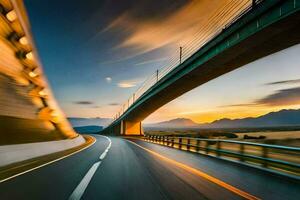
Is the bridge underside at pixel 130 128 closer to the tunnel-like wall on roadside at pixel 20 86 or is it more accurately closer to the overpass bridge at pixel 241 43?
the overpass bridge at pixel 241 43

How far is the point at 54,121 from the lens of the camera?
95.2ft

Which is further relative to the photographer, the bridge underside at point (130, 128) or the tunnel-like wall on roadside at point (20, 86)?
the bridge underside at point (130, 128)

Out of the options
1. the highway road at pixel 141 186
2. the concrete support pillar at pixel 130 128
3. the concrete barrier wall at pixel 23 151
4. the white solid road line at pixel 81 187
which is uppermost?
the concrete support pillar at pixel 130 128

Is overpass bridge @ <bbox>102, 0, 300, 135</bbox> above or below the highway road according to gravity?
above

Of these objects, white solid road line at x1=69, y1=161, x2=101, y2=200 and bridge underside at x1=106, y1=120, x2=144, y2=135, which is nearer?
white solid road line at x1=69, y1=161, x2=101, y2=200

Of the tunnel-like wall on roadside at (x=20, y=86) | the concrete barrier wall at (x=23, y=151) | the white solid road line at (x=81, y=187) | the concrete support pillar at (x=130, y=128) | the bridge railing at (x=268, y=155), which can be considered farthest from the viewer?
the concrete support pillar at (x=130, y=128)

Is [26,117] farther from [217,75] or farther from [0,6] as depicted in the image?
[217,75]

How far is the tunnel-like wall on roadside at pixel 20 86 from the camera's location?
17797 mm

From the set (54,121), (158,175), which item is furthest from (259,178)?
(54,121)

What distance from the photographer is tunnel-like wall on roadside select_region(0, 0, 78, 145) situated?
1780 cm

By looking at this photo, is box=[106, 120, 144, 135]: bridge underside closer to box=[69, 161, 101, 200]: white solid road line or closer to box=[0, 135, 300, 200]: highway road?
box=[0, 135, 300, 200]: highway road

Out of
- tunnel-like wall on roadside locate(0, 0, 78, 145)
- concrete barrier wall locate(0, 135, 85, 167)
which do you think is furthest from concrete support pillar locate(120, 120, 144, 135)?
concrete barrier wall locate(0, 135, 85, 167)

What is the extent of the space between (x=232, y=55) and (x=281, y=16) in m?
11.5

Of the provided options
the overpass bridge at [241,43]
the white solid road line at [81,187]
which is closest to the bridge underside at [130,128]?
the overpass bridge at [241,43]
